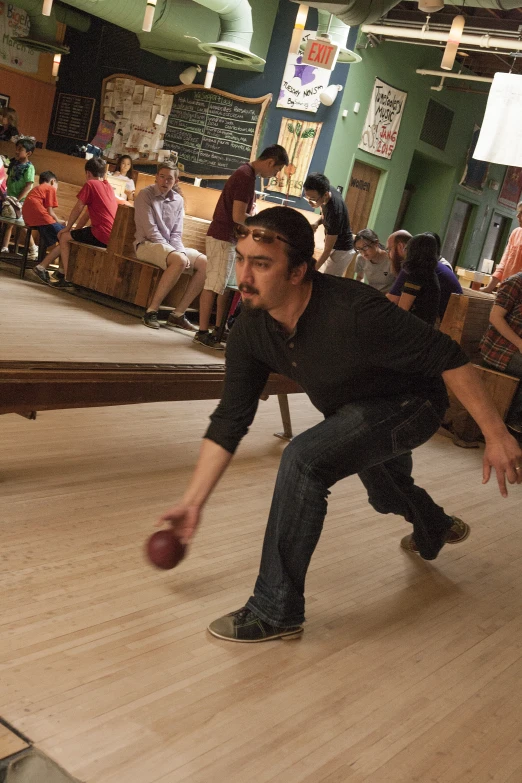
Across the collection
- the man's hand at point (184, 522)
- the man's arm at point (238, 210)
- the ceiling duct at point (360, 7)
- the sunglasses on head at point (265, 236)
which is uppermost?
the ceiling duct at point (360, 7)

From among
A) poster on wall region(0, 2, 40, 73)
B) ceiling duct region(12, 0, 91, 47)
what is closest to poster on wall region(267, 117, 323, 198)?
ceiling duct region(12, 0, 91, 47)

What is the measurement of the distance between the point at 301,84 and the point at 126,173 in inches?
111

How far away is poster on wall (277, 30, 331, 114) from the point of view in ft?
34.4

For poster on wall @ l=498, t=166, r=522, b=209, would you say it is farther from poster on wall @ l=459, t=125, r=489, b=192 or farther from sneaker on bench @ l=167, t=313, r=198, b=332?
sneaker on bench @ l=167, t=313, r=198, b=332

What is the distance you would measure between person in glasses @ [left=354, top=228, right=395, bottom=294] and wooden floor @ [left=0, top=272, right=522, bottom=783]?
3454 millimetres

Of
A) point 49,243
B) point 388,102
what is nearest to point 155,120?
point 388,102

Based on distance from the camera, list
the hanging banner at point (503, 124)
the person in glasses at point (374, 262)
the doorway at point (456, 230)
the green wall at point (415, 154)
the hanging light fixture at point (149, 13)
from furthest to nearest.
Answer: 1. the doorway at point (456, 230)
2. the green wall at point (415, 154)
3. the hanging banner at point (503, 124)
4. the hanging light fixture at point (149, 13)
5. the person in glasses at point (374, 262)

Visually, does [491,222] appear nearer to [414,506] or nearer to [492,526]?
[492,526]

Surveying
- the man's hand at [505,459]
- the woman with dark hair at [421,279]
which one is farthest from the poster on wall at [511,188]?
the man's hand at [505,459]

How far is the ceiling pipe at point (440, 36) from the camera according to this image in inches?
373

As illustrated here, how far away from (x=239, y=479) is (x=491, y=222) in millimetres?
13925

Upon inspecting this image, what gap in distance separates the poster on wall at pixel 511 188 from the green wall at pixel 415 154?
0.66 ft

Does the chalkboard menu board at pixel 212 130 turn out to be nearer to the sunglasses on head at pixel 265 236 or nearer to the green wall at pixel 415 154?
the green wall at pixel 415 154

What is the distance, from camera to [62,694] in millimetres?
1767
